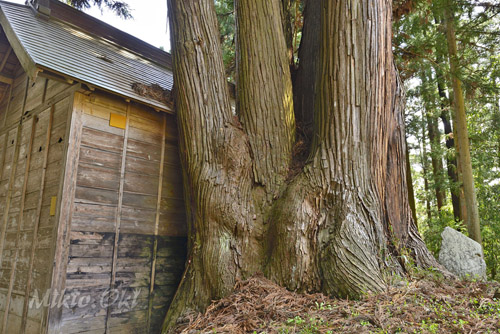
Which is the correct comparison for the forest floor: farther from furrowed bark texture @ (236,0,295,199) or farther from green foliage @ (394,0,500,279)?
green foliage @ (394,0,500,279)

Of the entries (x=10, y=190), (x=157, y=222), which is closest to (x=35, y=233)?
(x=10, y=190)

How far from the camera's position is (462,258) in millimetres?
4965

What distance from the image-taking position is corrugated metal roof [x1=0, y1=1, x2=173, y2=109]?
4441 mm

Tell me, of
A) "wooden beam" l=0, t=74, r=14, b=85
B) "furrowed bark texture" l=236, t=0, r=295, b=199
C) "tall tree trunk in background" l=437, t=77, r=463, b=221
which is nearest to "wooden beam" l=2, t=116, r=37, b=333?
"wooden beam" l=0, t=74, r=14, b=85

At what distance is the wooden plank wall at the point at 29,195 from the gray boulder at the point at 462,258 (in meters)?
5.16

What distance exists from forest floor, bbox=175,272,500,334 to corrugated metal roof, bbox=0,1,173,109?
302 centimetres

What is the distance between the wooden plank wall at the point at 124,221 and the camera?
4488 mm

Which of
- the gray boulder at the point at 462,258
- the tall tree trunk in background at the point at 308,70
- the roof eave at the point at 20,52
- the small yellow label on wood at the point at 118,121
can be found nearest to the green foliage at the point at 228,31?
the tall tree trunk in background at the point at 308,70

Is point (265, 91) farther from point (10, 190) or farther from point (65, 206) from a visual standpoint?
point (10, 190)

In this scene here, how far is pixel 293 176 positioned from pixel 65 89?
11.1 ft

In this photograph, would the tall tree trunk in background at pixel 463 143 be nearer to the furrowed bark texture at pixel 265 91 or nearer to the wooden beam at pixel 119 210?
the furrowed bark texture at pixel 265 91

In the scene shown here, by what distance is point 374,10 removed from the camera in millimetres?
4422

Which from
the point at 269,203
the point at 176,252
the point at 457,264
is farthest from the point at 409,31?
the point at 176,252

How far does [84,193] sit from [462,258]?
5.14 meters
